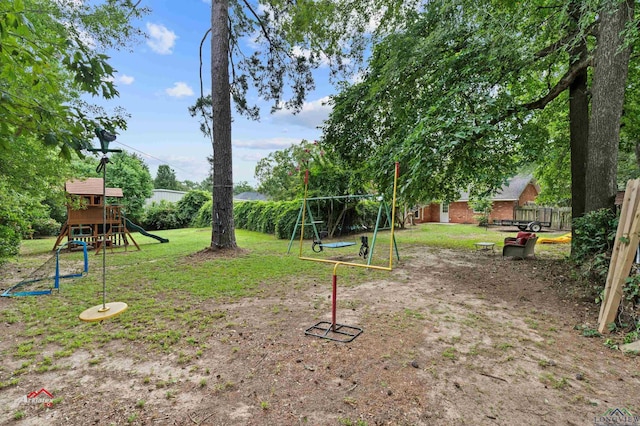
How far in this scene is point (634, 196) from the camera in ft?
10.7

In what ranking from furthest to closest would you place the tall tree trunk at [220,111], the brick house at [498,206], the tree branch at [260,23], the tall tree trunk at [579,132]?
the brick house at [498,206]
the tree branch at [260,23]
the tall tree trunk at [220,111]
the tall tree trunk at [579,132]

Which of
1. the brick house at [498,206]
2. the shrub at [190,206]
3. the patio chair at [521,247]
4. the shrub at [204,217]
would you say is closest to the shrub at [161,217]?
the shrub at [190,206]

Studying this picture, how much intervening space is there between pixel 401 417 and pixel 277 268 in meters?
4.78

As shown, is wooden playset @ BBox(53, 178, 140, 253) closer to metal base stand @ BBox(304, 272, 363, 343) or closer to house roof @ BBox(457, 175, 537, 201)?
metal base stand @ BBox(304, 272, 363, 343)

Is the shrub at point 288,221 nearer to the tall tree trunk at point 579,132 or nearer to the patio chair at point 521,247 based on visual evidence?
the patio chair at point 521,247

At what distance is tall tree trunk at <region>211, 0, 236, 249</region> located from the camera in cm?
774

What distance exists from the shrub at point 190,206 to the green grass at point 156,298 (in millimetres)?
12625

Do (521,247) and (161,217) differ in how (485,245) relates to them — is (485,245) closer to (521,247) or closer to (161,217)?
(521,247)

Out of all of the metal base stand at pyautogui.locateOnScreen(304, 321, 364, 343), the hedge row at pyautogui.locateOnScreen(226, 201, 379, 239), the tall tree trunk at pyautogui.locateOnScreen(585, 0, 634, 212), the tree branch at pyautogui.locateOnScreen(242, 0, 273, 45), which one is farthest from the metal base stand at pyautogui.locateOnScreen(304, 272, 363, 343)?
the tree branch at pyautogui.locateOnScreen(242, 0, 273, 45)

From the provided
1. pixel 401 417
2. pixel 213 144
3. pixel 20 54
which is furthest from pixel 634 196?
pixel 213 144

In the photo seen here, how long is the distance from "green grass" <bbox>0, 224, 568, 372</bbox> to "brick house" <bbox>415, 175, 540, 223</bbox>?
1539cm

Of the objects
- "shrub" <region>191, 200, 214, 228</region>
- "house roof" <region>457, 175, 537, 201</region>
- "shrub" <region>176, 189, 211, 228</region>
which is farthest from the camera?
"shrub" <region>176, 189, 211, 228</region>

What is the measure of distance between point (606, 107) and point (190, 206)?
21.2 metres

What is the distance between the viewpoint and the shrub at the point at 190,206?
2061 centimetres
